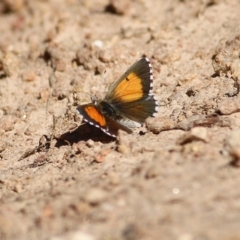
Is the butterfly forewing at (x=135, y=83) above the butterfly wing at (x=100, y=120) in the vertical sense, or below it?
above

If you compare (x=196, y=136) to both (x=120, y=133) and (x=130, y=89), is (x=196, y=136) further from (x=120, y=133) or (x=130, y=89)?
(x=130, y=89)

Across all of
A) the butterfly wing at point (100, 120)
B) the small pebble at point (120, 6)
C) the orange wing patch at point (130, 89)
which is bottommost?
the butterfly wing at point (100, 120)

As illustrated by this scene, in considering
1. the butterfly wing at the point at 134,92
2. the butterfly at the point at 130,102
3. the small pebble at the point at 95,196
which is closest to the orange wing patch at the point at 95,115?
the butterfly at the point at 130,102

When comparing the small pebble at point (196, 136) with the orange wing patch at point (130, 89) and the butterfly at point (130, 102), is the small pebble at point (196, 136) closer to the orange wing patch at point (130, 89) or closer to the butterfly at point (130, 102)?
the butterfly at point (130, 102)

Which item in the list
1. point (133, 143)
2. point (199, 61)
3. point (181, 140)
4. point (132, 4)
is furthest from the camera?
point (132, 4)

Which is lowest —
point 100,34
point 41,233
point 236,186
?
point 41,233

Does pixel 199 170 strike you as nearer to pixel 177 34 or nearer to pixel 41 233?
pixel 41 233

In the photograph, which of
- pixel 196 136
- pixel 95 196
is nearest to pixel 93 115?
pixel 196 136

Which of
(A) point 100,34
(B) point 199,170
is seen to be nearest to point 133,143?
(B) point 199,170
